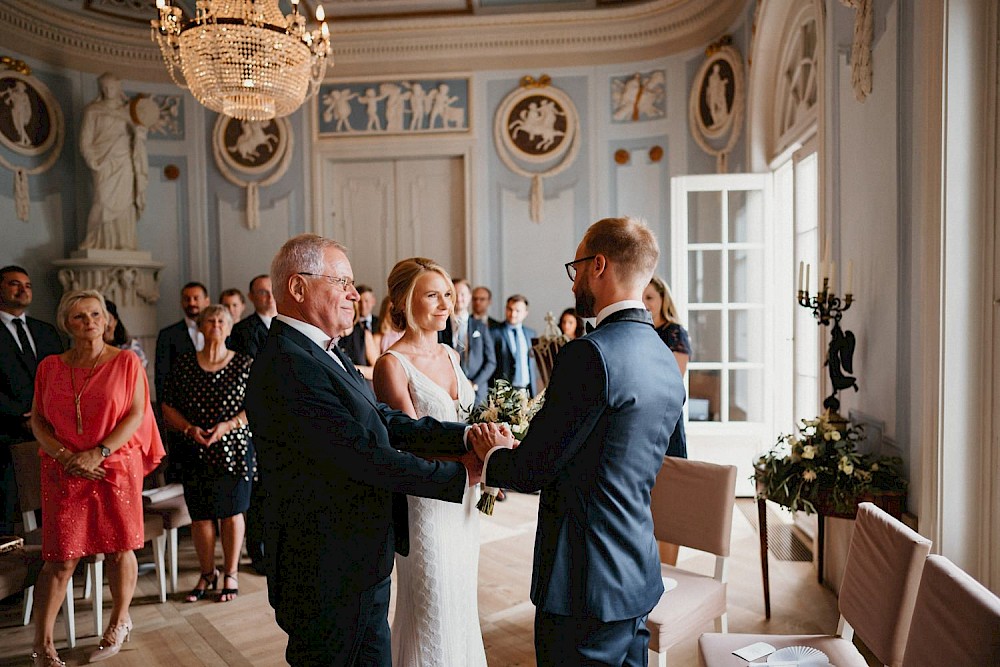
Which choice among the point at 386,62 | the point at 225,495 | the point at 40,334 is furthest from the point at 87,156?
the point at 225,495

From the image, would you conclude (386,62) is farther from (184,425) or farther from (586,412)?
(586,412)

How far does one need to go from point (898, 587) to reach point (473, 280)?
578cm

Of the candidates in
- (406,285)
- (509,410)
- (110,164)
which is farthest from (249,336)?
(110,164)

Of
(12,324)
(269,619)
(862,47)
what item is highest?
(862,47)

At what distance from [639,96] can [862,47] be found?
12.9 feet

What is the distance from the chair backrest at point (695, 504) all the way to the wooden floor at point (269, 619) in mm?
365

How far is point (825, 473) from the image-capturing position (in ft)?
10.2

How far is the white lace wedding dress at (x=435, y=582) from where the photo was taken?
2.32 metres

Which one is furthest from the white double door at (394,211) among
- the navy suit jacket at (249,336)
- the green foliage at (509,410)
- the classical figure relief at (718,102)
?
the green foliage at (509,410)

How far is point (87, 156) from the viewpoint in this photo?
6.68 meters

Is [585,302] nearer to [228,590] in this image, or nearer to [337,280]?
[337,280]

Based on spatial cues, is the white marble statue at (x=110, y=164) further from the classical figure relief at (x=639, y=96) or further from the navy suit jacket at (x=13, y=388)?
the classical figure relief at (x=639, y=96)

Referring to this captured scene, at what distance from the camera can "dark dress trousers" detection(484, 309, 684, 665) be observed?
1616 mm

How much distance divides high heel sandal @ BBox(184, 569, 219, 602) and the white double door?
13.7 ft
